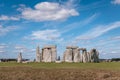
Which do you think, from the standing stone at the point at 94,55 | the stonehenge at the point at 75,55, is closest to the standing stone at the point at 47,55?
the stonehenge at the point at 75,55

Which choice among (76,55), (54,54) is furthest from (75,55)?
(54,54)

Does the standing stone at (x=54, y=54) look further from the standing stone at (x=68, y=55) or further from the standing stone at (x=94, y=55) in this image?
the standing stone at (x=94, y=55)

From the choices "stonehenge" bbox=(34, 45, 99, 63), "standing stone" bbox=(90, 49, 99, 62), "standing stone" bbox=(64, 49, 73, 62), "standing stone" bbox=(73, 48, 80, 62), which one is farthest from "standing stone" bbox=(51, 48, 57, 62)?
"standing stone" bbox=(90, 49, 99, 62)

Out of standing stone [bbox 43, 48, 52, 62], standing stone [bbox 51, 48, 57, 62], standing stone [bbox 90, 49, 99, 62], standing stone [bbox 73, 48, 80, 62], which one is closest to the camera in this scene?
standing stone [bbox 73, 48, 80, 62]

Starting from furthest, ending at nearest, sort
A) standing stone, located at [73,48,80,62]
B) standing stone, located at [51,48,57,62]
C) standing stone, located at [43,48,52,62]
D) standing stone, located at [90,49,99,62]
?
standing stone, located at [90,49,99,62] < standing stone, located at [43,48,52,62] < standing stone, located at [51,48,57,62] < standing stone, located at [73,48,80,62]

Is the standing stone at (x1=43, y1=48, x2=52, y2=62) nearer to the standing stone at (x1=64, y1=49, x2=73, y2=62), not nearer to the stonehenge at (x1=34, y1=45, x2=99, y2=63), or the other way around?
the stonehenge at (x1=34, y1=45, x2=99, y2=63)

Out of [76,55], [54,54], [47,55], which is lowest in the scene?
[76,55]

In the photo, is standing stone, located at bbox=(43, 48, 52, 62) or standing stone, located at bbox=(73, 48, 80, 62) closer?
standing stone, located at bbox=(73, 48, 80, 62)

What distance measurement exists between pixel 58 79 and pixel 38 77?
2.13m

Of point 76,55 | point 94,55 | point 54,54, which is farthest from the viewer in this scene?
point 94,55

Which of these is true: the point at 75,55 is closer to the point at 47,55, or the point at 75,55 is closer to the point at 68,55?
the point at 68,55

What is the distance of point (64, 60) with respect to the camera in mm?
53406

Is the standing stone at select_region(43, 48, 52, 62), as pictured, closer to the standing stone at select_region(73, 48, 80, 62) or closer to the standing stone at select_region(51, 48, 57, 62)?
the standing stone at select_region(51, 48, 57, 62)

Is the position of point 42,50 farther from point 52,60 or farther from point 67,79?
point 67,79
